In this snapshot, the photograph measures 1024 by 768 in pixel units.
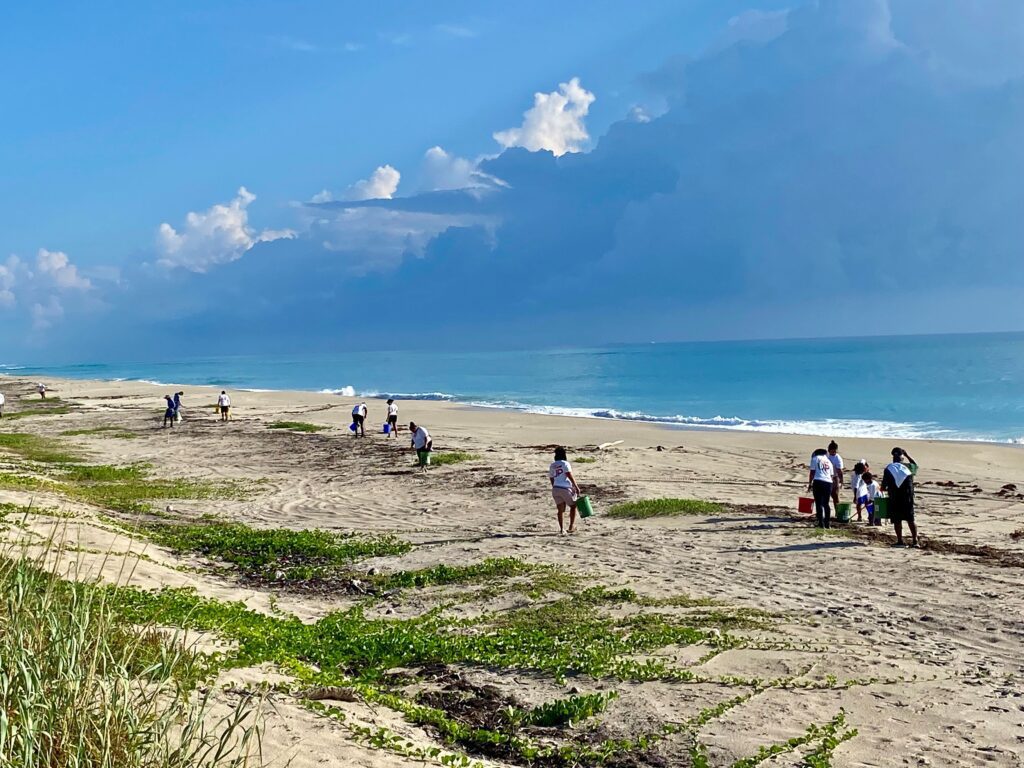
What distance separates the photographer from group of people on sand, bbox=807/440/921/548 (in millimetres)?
14008

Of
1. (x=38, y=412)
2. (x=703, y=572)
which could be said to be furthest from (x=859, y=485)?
(x=38, y=412)

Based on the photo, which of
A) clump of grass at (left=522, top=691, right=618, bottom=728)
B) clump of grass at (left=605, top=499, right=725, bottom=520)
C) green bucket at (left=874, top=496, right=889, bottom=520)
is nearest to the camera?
clump of grass at (left=522, top=691, right=618, bottom=728)

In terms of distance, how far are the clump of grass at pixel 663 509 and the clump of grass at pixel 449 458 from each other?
8.23 metres

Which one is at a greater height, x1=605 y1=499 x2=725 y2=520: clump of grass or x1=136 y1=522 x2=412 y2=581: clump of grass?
x1=605 y1=499 x2=725 y2=520: clump of grass

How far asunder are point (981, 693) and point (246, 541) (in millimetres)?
11355

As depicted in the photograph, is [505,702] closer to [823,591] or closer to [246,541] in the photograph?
[823,591]

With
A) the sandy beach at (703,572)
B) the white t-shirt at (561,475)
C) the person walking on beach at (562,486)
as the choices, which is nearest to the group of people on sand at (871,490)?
the sandy beach at (703,572)

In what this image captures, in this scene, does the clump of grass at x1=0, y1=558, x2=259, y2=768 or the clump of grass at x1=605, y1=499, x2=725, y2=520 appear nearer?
the clump of grass at x1=0, y1=558, x2=259, y2=768

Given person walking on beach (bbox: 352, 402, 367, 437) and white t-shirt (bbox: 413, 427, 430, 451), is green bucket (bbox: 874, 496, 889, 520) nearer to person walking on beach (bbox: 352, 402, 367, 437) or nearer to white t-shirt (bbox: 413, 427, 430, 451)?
white t-shirt (bbox: 413, 427, 430, 451)

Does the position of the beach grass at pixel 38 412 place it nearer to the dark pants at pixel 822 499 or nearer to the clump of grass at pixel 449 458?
the clump of grass at pixel 449 458

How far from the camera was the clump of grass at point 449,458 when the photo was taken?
25109mm

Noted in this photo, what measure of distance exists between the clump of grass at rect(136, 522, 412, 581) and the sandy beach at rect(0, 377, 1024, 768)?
1.93ft

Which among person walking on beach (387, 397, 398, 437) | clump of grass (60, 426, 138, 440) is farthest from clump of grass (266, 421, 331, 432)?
clump of grass (60, 426, 138, 440)

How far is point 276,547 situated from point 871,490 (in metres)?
11.8
